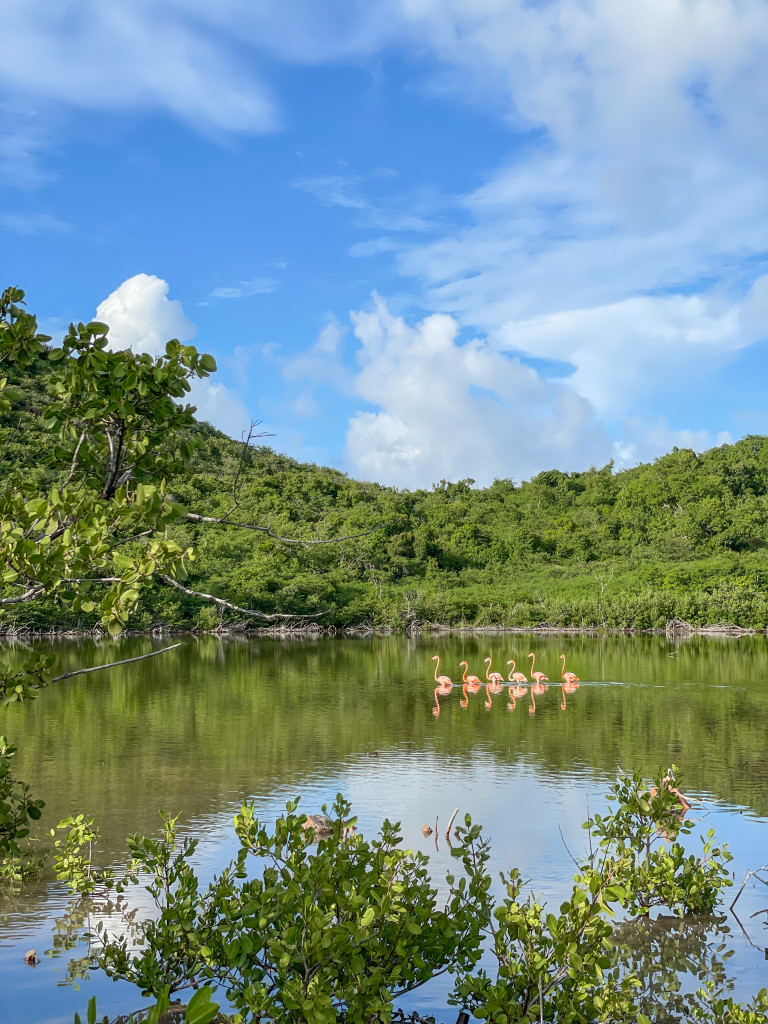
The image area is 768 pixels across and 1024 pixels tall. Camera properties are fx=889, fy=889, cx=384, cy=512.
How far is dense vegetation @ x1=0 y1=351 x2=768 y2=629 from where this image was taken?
173 feet

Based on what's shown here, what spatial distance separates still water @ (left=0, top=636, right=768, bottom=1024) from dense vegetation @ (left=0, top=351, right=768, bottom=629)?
53.7 feet

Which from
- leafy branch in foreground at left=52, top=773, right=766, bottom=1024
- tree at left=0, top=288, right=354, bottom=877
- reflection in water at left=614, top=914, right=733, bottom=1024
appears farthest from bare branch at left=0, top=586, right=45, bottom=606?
reflection in water at left=614, top=914, right=733, bottom=1024

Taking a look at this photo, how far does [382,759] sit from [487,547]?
5817 cm

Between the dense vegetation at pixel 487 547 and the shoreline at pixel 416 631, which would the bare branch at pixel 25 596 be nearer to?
the dense vegetation at pixel 487 547

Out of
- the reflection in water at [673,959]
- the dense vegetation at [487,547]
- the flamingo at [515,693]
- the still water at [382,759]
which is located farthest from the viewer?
the dense vegetation at [487,547]

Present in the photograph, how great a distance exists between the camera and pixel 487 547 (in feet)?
239

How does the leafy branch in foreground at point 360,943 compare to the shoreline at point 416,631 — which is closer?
the leafy branch in foreground at point 360,943

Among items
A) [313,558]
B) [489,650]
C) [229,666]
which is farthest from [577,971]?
[313,558]

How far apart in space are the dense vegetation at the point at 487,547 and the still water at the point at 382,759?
53.7 ft

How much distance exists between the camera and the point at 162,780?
13391mm

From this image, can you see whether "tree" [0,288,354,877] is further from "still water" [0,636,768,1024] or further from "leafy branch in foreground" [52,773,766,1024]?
"still water" [0,636,768,1024]

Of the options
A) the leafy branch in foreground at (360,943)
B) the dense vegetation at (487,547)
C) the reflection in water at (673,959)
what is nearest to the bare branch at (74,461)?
the leafy branch in foreground at (360,943)

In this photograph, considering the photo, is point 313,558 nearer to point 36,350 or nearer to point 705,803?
point 705,803

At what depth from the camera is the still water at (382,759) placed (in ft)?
26.8
